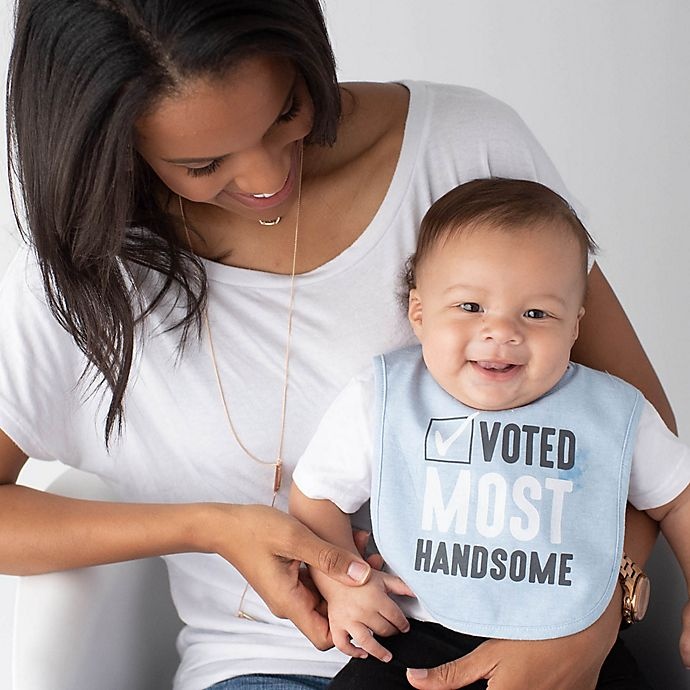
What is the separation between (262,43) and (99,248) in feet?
1.10

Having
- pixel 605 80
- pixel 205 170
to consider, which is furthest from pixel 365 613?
pixel 605 80

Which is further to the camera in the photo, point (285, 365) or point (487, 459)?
point (285, 365)

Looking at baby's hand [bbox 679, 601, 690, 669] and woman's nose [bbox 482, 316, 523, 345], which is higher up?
woman's nose [bbox 482, 316, 523, 345]

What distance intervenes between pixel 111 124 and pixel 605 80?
78.3 inches

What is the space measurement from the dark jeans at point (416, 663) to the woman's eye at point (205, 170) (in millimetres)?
612

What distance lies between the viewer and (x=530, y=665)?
1.51 meters

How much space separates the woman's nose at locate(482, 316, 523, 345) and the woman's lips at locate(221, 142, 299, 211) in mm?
297

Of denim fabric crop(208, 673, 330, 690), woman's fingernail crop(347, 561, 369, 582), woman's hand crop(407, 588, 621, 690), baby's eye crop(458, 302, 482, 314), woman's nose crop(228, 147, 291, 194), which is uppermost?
woman's nose crop(228, 147, 291, 194)

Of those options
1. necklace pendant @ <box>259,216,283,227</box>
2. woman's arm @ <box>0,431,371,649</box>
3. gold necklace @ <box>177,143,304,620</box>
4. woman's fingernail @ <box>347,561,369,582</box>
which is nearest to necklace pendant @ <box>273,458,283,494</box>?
gold necklace @ <box>177,143,304,620</box>

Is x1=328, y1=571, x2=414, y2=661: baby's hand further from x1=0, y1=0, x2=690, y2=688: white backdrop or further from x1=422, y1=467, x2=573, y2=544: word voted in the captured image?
x1=0, y1=0, x2=690, y2=688: white backdrop

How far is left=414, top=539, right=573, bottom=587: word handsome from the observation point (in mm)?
1536

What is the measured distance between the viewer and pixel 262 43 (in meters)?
1.35

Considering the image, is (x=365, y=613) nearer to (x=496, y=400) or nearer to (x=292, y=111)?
(x=496, y=400)

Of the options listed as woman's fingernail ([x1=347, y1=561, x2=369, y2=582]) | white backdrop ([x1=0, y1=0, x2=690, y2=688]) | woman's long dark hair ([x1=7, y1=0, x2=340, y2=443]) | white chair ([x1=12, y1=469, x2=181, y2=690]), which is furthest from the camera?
white backdrop ([x1=0, y1=0, x2=690, y2=688])
